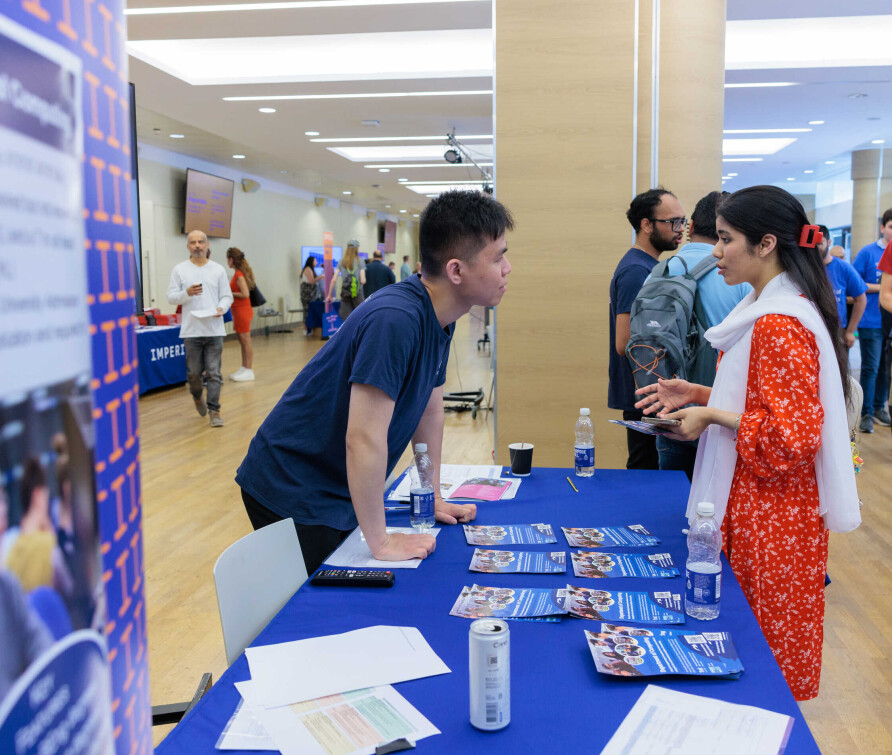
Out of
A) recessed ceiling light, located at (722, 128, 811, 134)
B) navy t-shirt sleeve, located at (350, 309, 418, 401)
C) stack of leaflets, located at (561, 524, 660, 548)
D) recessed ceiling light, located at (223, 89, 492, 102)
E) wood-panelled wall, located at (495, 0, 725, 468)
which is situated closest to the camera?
navy t-shirt sleeve, located at (350, 309, 418, 401)

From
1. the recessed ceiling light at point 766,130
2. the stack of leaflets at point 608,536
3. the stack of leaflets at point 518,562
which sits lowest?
the stack of leaflets at point 518,562

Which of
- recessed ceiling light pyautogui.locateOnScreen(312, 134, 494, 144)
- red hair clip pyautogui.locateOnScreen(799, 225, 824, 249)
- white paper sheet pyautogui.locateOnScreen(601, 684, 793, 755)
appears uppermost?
recessed ceiling light pyautogui.locateOnScreen(312, 134, 494, 144)

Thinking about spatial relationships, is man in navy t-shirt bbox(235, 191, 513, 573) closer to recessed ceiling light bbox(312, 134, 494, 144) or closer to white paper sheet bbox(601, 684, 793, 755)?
white paper sheet bbox(601, 684, 793, 755)

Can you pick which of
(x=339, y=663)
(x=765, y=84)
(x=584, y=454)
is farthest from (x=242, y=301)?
(x=339, y=663)

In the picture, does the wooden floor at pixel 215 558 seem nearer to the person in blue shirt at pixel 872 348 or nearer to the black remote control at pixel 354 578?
the person in blue shirt at pixel 872 348

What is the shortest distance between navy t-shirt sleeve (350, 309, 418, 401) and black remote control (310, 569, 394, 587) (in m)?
0.36

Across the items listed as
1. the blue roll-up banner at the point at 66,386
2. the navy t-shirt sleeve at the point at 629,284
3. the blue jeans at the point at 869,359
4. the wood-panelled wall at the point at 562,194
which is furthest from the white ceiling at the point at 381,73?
the blue roll-up banner at the point at 66,386

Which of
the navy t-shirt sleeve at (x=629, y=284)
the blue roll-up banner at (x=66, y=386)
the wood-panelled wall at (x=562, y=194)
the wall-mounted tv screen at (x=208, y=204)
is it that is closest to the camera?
the blue roll-up banner at (x=66, y=386)

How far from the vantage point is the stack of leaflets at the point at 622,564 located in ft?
5.19

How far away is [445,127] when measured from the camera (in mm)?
9391

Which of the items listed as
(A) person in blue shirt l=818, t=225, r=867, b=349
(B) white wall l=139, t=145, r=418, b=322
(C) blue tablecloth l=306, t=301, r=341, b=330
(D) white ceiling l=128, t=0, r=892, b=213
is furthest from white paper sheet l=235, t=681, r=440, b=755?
(C) blue tablecloth l=306, t=301, r=341, b=330

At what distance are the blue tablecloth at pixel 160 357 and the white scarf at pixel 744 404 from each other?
674 cm

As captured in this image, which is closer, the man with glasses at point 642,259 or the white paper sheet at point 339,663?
the white paper sheet at point 339,663

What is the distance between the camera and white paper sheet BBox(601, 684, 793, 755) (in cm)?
100
